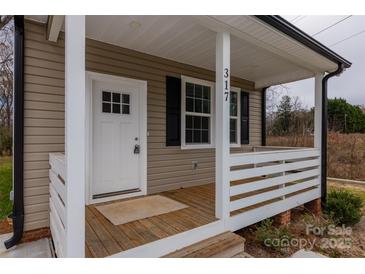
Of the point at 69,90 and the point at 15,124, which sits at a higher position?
the point at 69,90

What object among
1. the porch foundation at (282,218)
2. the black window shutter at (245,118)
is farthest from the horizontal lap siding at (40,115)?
the black window shutter at (245,118)

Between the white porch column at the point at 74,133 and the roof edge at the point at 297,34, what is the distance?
6.21 feet

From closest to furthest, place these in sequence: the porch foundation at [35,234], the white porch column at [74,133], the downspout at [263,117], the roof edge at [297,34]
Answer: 1. the white porch column at [74,133]
2. the roof edge at [297,34]
3. the porch foundation at [35,234]
4. the downspout at [263,117]

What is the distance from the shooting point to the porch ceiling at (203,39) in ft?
8.30

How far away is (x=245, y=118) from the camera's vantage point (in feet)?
17.9

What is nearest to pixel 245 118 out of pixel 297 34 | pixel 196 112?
pixel 196 112

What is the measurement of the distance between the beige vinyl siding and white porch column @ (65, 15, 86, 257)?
1.49 m

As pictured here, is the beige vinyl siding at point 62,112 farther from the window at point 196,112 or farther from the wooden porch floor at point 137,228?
the wooden porch floor at point 137,228

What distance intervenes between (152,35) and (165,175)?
2331mm
